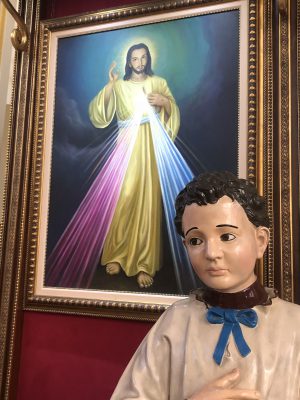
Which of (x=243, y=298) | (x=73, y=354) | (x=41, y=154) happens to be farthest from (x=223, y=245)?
(x=41, y=154)

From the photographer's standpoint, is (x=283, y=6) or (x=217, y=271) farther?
(x=283, y=6)

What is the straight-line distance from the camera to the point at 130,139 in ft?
5.08

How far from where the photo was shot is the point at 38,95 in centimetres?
170

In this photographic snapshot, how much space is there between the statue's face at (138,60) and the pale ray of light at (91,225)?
165 millimetres

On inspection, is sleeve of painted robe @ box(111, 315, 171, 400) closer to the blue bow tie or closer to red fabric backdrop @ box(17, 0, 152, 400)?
the blue bow tie

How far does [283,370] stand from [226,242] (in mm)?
275

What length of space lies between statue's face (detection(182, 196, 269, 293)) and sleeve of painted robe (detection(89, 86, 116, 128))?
0.79 m

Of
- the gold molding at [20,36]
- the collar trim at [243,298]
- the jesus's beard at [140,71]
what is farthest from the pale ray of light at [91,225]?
the collar trim at [243,298]

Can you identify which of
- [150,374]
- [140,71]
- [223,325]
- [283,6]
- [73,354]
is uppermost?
[283,6]

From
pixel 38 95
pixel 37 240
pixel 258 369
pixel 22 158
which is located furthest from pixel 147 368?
pixel 38 95

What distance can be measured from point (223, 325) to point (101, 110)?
3.26 feet

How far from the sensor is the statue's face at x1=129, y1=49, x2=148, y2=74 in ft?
5.15

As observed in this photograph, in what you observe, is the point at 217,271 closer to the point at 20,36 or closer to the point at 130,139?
the point at 130,139

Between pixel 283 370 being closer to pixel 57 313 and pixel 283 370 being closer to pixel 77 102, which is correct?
pixel 57 313
